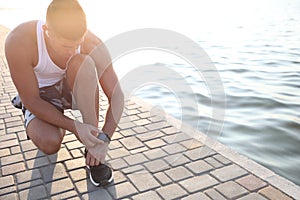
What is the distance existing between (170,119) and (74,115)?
1125 mm

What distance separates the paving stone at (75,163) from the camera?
283 centimetres

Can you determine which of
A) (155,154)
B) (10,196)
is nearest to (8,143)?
(10,196)

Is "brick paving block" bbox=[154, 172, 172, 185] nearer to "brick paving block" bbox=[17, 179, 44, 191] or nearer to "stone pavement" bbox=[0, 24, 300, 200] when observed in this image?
"stone pavement" bbox=[0, 24, 300, 200]

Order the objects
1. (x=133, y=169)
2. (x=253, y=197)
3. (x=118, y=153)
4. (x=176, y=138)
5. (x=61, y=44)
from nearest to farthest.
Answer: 1. (x=61, y=44)
2. (x=253, y=197)
3. (x=133, y=169)
4. (x=118, y=153)
5. (x=176, y=138)

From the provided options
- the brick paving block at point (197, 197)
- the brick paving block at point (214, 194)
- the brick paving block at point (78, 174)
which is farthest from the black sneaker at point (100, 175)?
the brick paving block at point (214, 194)

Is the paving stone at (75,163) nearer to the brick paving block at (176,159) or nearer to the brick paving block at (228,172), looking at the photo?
the brick paving block at (176,159)

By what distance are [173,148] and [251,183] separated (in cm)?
81

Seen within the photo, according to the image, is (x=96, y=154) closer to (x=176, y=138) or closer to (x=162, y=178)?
(x=162, y=178)

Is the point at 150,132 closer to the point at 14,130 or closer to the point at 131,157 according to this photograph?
the point at 131,157

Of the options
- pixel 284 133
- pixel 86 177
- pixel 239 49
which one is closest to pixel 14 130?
pixel 86 177

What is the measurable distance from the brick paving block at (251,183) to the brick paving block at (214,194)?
8.6 inches

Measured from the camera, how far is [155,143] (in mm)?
→ 3252

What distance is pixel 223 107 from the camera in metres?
4.89

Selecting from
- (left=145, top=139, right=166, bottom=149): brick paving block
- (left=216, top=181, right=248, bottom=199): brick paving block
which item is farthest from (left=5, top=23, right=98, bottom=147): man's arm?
(left=216, top=181, right=248, bottom=199): brick paving block
